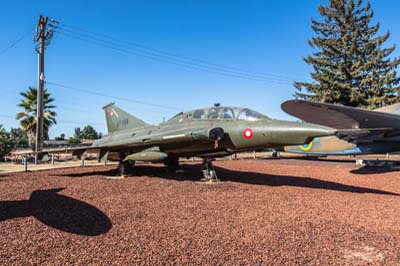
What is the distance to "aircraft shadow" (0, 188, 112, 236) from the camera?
184 inches

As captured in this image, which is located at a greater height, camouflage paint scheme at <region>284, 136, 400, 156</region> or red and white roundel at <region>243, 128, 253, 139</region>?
red and white roundel at <region>243, 128, 253, 139</region>

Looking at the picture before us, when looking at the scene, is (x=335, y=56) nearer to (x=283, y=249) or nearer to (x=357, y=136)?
(x=357, y=136)

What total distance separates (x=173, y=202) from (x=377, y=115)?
29.9 ft

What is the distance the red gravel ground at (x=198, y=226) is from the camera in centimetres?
363

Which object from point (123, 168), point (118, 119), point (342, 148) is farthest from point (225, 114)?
point (342, 148)

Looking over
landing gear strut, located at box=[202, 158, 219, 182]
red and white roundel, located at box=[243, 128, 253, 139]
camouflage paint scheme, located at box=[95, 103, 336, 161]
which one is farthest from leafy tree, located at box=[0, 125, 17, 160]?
red and white roundel, located at box=[243, 128, 253, 139]

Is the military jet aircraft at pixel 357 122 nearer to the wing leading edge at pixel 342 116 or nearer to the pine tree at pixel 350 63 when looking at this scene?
the wing leading edge at pixel 342 116

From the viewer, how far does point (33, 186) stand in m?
8.53

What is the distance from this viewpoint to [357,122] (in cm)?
1141

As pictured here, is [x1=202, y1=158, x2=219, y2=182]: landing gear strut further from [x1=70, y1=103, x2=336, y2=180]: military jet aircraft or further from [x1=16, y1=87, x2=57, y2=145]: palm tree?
[x1=16, y1=87, x2=57, y2=145]: palm tree

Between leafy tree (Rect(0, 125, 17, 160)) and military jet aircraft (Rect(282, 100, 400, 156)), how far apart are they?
71.2 feet

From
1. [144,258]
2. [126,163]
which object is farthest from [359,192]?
[126,163]

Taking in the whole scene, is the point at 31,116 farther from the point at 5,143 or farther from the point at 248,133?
the point at 248,133

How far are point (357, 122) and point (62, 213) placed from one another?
11511mm
